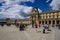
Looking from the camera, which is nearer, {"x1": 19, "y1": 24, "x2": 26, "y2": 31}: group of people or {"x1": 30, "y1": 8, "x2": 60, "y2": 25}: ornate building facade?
{"x1": 30, "y1": 8, "x2": 60, "y2": 25}: ornate building facade

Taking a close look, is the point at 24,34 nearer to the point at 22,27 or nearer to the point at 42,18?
the point at 22,27

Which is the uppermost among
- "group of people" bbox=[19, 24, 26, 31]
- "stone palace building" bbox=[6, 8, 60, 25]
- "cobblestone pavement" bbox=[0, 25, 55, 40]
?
"stone palace building" bbox=[6, 8, 60, 25]

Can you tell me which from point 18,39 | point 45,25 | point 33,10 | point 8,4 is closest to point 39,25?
point 45,25

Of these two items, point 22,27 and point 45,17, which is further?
point 22,27

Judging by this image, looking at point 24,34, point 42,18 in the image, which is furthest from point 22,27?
point 42,18

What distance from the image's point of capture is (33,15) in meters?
2.55

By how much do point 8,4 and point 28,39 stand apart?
2.42ft

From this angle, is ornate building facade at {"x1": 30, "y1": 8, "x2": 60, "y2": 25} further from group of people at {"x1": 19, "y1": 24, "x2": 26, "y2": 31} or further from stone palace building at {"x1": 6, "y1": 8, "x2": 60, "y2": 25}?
group of people at {"x1": 19, "y1": 24, "x2": 26, "y2": 31}

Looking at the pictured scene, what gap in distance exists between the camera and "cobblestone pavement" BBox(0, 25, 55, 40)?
2510 mm

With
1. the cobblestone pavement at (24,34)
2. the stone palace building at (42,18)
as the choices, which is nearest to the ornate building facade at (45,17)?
the stone palace building at (42,18)

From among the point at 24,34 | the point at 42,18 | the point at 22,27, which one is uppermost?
the point at 42,18

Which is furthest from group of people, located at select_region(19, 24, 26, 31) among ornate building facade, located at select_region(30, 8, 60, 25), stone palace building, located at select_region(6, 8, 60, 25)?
ornate building facade, located at select_region(30, 8, 60, 25)

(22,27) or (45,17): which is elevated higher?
(45,17)

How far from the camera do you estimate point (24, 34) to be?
2.59 m
